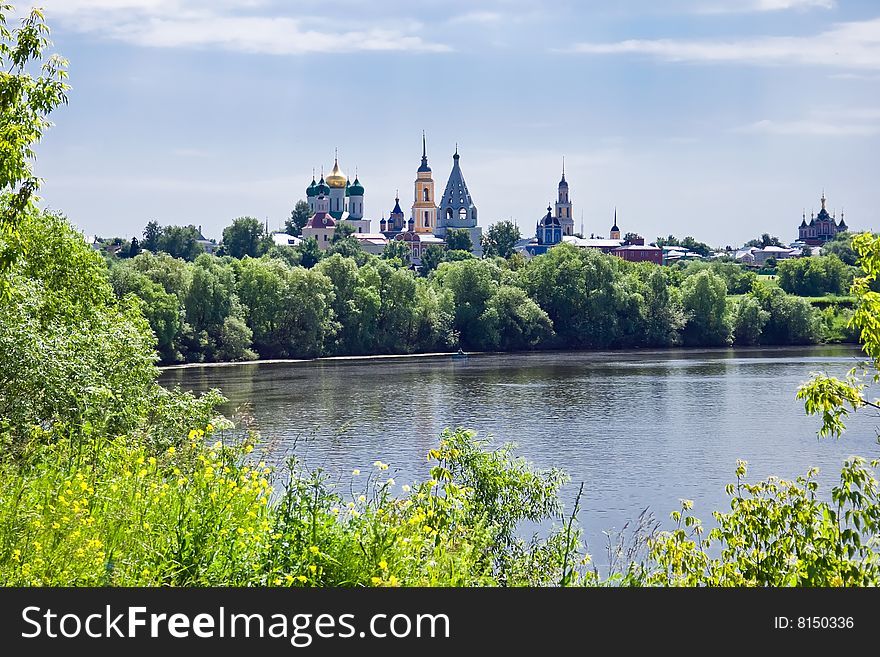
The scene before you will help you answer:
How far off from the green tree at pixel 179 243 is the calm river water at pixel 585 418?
57.1 meters

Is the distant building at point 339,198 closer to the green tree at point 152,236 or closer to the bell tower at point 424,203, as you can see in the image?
the bell tower at point 424,203

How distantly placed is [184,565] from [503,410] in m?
28.8

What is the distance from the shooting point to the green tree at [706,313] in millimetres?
69312

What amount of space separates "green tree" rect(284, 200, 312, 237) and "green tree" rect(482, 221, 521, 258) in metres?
29.1

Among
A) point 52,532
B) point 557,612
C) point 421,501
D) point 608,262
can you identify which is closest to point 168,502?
point 52,532

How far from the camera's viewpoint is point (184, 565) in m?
5.57

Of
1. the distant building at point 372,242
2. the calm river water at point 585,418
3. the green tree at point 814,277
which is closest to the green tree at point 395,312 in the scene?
the calm river water at point 585,418

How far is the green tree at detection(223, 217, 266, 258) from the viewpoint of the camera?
114375 millimetres

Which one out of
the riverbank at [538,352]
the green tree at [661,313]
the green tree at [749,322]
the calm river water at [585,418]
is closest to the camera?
the calm river water at [585,418]

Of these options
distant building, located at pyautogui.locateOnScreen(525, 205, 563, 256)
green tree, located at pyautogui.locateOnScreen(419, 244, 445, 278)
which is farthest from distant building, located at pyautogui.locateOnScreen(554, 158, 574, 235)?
green tree, located at pyautogui.locateOnScreen(419, 244, 445, 278)

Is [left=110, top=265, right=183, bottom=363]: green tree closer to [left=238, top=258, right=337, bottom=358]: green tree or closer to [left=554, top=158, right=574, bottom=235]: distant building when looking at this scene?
[left=238, top=258, right=337, bottom=358]: green tree

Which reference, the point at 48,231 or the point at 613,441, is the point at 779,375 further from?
the point at 48,231

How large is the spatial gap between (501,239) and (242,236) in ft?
102

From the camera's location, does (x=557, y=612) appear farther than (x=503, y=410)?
No
